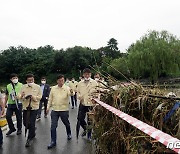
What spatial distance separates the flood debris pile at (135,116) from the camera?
3.27 meters

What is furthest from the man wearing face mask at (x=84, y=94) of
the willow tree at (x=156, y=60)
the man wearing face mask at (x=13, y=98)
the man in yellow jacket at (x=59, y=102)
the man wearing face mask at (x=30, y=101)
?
the willow tree at (x=156, y=60)

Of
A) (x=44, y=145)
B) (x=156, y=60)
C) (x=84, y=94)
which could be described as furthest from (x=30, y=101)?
(x=156, y=60)

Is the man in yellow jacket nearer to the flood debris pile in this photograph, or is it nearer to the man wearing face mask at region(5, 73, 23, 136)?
the man wearing face mask at region(5, 73, 23, 136)

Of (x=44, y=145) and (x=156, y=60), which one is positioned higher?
(x=156, y=60)

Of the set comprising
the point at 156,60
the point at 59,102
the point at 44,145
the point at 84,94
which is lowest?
the point at 44,145

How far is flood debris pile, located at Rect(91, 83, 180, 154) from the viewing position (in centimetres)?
327

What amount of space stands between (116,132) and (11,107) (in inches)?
188

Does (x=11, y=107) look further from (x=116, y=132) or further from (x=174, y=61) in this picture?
(x=174, y=61)

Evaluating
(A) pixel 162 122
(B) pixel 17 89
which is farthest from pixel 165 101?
(B) pixel 17 89

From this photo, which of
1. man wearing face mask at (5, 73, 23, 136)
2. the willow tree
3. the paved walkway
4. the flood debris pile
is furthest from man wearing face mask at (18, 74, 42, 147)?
the willow tree

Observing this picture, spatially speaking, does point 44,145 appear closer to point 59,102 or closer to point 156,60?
point 59,102

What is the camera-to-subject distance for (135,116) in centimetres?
404

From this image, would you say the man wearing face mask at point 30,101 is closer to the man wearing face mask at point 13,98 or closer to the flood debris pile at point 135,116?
the man wearing face mask at point 13,98

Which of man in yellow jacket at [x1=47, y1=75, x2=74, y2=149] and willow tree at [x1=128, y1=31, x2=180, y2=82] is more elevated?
willow tree at [x1=128, y1=31, x2=180, y2=82]
